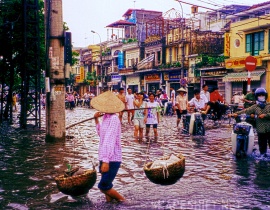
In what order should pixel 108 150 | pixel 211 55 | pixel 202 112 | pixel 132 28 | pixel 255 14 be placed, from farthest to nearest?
pixel 132 28
pixel 211 55
pixel 255 14
pixel 202 112
pixel 108 150

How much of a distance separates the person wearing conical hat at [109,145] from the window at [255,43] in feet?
90.9

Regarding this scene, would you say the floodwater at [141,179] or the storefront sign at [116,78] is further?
the storefront sign at [116,78]

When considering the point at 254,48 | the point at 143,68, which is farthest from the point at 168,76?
the point at 254,48

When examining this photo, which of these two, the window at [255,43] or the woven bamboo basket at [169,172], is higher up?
the window at [255,43]

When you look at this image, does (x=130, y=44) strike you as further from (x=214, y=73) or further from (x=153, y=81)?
(x=214, y=73)

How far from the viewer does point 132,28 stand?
58.3 meters

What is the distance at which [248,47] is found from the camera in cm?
3262

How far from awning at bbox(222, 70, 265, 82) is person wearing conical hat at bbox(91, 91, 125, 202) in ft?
87.3

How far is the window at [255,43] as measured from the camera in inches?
1224

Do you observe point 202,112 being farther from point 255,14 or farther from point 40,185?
point 255,14

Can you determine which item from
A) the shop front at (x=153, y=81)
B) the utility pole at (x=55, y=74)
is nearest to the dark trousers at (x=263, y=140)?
the utility pole at (x=55, y=74)

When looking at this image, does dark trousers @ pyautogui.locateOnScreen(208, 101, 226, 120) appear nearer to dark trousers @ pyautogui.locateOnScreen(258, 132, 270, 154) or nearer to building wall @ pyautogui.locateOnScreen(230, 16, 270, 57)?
dark trousers @ pyautogui.locateOnScreen(258, 132, 270, 154)

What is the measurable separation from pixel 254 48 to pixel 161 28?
19.2m

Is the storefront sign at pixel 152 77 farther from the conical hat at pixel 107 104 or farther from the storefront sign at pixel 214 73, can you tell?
the conical hat at pixel 107 104
